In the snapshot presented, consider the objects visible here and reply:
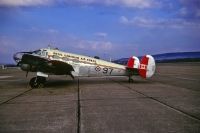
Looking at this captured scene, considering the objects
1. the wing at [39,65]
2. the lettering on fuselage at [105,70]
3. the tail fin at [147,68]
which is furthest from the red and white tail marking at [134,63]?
the wing at [39,65]

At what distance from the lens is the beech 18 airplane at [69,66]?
15.5m

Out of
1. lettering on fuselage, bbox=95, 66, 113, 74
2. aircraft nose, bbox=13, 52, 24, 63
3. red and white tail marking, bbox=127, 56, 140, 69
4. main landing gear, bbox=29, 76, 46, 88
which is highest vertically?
aircraft nose, bbox=13, 52, 24, 63

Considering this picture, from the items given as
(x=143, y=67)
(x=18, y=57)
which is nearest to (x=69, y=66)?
(x=18, y=57)

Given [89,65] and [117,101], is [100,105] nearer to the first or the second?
[117,101]

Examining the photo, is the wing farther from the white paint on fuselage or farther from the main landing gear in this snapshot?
the white paint on fuselage

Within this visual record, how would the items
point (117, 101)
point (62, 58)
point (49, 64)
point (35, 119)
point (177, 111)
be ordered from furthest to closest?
point (62, 58) < point (49, 64) < point (117, 101) < point (177, 111) < point (35, 119)

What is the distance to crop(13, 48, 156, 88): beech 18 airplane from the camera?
15.5m

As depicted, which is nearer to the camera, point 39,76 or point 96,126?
point 96,126

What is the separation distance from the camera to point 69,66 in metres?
15.6

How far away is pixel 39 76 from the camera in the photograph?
15.6 meters

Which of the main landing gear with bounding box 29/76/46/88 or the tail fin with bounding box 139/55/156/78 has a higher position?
the tail fin with bounding box 139/55/156/78

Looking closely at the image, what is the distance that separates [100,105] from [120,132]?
325 centimetres

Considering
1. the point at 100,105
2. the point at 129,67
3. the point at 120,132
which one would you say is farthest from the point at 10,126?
the point at 129,67

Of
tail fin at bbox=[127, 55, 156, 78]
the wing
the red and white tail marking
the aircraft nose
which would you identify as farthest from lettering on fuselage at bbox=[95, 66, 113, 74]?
the aircraft nose
